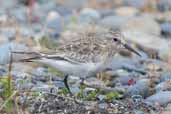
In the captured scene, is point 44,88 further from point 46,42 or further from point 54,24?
point 54,24

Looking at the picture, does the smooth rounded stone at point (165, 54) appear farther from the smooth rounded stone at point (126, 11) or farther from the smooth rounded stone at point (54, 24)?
the smooth rounded stone at point (126, 11)

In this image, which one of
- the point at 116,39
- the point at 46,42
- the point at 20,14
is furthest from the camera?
the point at 20,14

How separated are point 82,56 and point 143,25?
5.07 meters

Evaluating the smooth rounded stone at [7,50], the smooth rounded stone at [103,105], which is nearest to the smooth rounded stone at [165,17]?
the smooth rounded stone at [7,50]

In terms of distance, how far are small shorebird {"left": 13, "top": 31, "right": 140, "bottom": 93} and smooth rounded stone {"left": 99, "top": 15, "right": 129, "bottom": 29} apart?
434 cm

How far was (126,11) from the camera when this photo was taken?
14461 mm

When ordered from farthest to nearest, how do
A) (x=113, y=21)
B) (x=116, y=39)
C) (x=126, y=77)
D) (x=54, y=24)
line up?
(x=54, y=24) < (x=113, y=21) < (x=126, y=77) < (x=116, y=39)

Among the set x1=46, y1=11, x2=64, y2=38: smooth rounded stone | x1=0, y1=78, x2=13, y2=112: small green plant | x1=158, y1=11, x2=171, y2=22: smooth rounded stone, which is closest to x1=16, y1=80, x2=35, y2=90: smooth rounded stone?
x1=0, y1=78, x2=13, y2=112: small green plant

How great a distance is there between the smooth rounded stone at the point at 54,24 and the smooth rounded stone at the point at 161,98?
492 centimetres

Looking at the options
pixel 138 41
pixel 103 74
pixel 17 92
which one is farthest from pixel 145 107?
pixel 138 41

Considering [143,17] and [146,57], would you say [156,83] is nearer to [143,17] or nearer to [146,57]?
[146,57]

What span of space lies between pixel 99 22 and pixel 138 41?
1.56 m

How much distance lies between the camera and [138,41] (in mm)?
11742

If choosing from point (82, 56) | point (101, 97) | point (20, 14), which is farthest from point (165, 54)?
point (20, 14)
